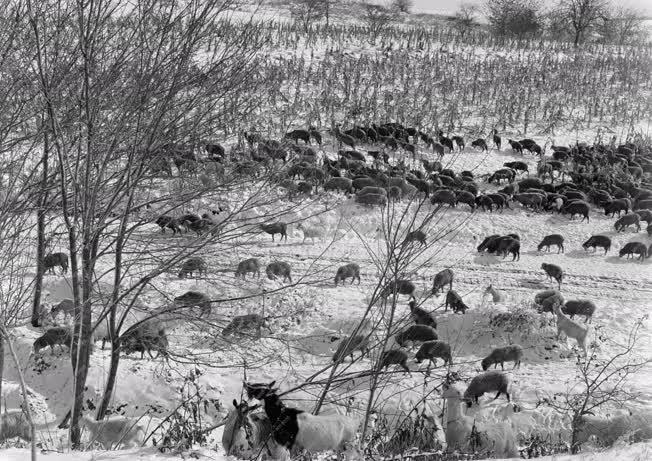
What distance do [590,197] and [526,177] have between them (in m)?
2.73

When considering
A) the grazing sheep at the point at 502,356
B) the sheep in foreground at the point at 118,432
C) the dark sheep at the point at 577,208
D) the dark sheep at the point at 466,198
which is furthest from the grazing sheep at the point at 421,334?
the dark sheep at the point at 577,208

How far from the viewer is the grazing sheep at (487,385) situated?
9.79 metres

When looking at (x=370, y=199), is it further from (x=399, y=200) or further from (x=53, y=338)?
(x=53, y=338)

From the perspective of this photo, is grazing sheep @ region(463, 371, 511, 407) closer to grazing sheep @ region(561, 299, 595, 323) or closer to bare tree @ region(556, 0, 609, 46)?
grazing sheep @ region(561, 299, 595, 323)

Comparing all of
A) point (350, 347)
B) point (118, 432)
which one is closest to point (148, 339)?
point (118, 432)

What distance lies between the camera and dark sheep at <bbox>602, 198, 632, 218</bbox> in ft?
63.4

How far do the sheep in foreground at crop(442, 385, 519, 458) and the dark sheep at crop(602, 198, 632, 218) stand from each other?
13.1 metres

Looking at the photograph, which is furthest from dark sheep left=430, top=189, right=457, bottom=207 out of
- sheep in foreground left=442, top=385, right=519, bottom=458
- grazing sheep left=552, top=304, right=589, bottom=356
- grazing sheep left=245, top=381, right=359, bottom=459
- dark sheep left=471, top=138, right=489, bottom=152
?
grazing sheep left=245, top=381, right=359, bottom=459

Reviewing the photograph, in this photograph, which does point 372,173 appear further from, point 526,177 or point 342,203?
point 526,177

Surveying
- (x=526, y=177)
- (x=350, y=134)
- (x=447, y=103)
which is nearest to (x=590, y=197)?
(x=526, y=177)

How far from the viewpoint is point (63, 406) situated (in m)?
10.3

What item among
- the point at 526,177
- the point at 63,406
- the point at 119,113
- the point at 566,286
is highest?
the point at 119,113

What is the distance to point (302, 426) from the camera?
20.6ft

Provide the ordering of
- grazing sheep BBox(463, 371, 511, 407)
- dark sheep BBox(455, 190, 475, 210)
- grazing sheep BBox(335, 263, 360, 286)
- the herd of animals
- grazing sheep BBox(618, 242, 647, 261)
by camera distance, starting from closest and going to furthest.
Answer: the herd of animals
grazing sheep BBox(463, 371, 511, 407)
grazing sheep BBox(335, 263, 360, 286)
grazing sheep BBox(618, 242, 647, 261)
dark sheep BBox(455, 190, 475, 210)
